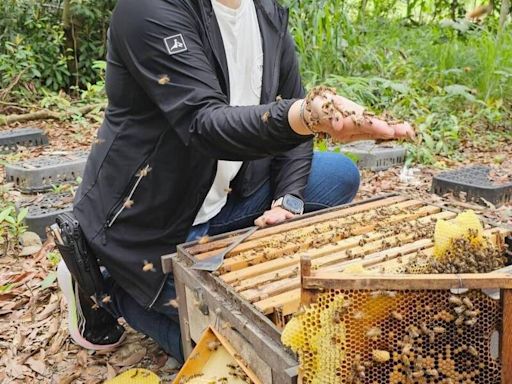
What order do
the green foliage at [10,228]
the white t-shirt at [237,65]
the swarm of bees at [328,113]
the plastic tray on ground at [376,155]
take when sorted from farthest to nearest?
the plastic tray on ground at [376,155] → the green foliage at [10,228] → the white t-shirt at [237,65] → the swarm of bees at [328,113]

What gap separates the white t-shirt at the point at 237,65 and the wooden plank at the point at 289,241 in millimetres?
281

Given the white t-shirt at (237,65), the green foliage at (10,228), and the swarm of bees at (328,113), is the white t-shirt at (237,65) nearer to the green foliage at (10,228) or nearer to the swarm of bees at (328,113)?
the swarm of bees at (328,113)

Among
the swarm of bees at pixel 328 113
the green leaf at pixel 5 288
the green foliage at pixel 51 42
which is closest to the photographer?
the swarm of bees at pixel 328 113

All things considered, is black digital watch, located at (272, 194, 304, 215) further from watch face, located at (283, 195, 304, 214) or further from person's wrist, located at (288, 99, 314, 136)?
person's wrist, located at (288, 99, 314, 136)

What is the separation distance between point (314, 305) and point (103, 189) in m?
1.09

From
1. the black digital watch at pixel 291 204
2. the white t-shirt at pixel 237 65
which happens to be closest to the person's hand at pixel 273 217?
the black digital watch at pixel 291 204

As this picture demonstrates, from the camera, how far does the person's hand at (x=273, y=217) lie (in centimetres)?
214

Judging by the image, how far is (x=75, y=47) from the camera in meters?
7.39

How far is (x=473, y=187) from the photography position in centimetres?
362

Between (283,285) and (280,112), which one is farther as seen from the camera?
(283,285)

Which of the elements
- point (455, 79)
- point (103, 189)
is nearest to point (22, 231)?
point (103, 189)

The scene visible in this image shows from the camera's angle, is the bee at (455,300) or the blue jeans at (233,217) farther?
the blue jeans at (233,217)

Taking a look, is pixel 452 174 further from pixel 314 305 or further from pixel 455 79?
pixel 314 305

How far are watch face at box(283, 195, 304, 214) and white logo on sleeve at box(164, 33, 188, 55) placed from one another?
2.41 ft
